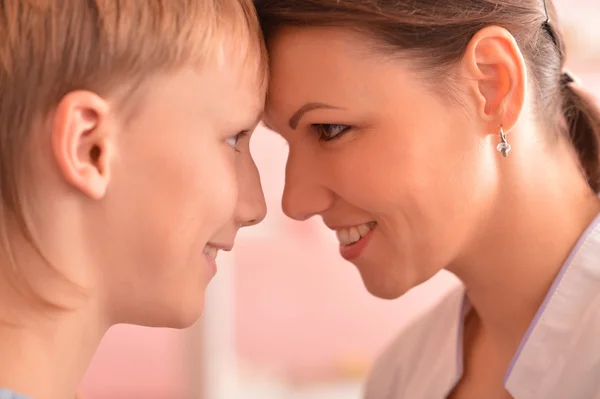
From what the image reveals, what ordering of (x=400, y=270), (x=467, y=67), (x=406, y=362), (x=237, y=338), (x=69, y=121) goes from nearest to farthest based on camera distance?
1. (x=69, y=121)
2. (x=467, y=67)
3. (x=400, y=270)
4. (x=406, y=362)
5. (x=237, y=338)

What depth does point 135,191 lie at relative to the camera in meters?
0.82

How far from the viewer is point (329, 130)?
1.02 m

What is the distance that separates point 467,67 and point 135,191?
0.44 m

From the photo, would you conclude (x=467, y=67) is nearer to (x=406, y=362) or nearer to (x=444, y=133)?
(x=444, y=133)

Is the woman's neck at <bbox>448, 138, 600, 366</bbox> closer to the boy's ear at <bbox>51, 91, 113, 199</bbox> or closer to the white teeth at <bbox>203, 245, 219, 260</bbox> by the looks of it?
the white teeth at <bbox>203, 245, 219, 260</bbox>

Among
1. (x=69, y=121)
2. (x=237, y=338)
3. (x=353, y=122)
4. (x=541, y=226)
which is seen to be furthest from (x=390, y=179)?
(x=237, y=338)

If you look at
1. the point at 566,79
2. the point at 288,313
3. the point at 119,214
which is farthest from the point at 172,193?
the point at 288,313

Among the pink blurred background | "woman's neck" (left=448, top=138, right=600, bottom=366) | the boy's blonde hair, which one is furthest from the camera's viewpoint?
the pink blurred background

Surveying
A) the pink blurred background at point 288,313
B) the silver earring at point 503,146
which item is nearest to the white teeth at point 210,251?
the silver earring at point 503,146

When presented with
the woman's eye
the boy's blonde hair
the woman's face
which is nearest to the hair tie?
the woman's face

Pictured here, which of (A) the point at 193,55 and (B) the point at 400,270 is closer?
(A) the point at 193,55

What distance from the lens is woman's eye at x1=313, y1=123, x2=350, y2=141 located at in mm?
1011

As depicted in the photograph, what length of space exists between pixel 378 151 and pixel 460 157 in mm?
108

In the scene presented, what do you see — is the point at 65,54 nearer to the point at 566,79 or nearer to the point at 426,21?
the point at 426,21
